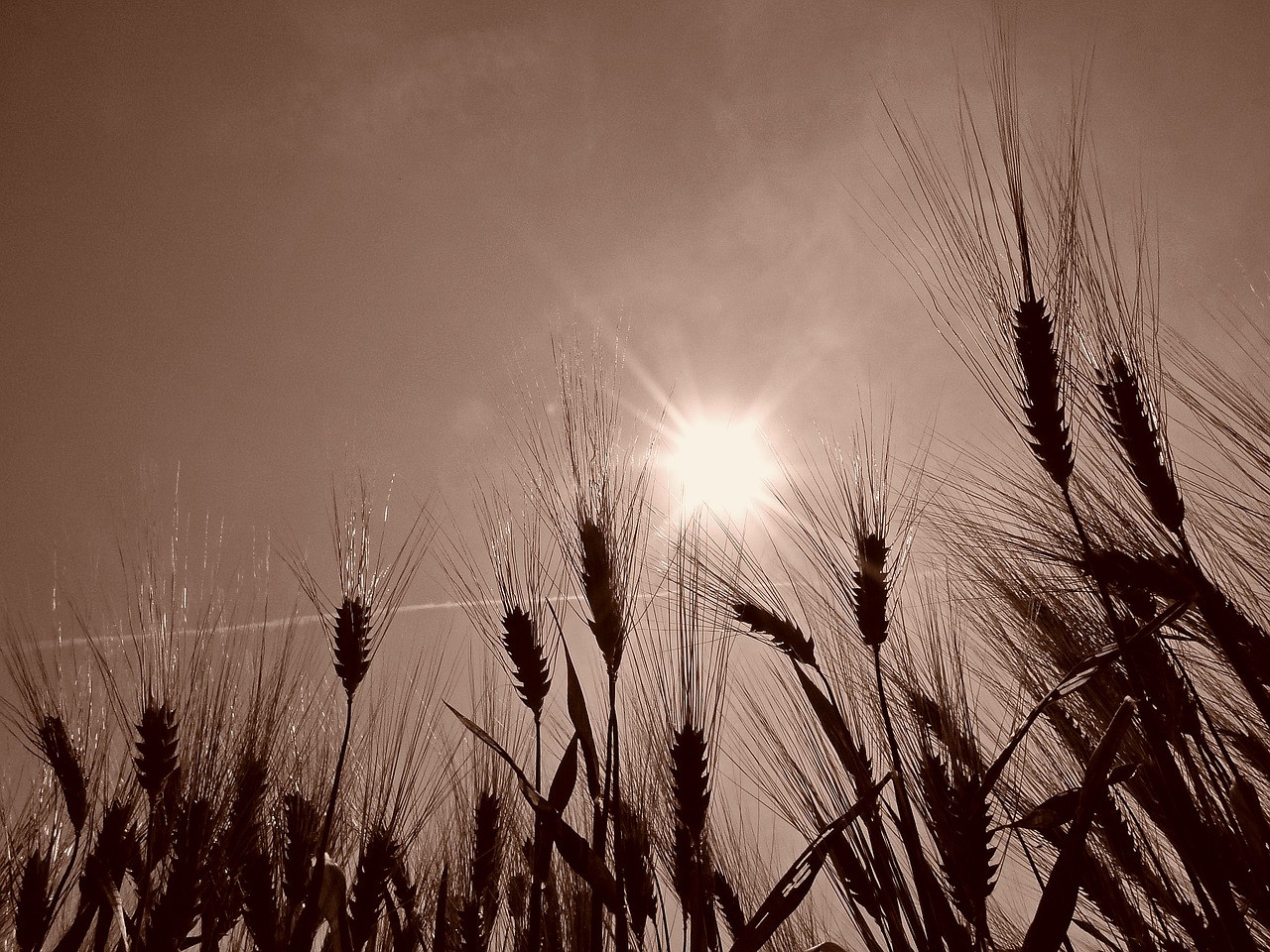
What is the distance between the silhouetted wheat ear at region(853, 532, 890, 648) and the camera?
1619 mm

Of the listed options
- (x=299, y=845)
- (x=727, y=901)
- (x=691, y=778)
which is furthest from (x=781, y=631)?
(x=299, y=845)

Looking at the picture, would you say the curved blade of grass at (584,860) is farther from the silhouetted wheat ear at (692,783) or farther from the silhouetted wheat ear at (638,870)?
the silhouetted wheat ear at (638,870)

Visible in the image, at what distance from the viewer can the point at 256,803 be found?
2.11 m

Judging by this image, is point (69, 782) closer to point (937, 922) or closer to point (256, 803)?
point (256, 803)

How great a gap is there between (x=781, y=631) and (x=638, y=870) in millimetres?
705

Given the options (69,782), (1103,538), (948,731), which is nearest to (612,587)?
(948,731)

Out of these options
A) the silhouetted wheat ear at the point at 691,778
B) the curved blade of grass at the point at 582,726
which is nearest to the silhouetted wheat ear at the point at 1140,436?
the silhouetted wheat ear at the point at 691,778

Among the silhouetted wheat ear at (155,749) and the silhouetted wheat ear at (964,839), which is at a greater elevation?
the silhouetted wheat ear at (155,749)

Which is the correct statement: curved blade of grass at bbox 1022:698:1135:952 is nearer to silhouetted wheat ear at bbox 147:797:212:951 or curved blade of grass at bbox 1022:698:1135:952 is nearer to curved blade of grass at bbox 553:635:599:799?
curved blade of grass at bbox 553:635:599:799

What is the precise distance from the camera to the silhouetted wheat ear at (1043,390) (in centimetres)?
143

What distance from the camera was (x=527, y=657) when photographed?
1.84 meters

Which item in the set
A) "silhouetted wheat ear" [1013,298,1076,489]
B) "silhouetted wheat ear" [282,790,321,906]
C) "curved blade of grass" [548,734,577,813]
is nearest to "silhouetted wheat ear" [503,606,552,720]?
"curved blade of grass" [548,734,577,813]

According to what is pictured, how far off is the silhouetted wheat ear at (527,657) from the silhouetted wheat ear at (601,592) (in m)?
0.21

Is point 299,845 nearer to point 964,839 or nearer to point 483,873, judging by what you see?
point 483,873
